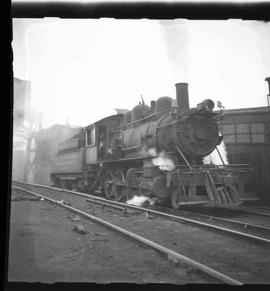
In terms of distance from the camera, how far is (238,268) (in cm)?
352

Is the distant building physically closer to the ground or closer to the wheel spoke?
the wheel spoke

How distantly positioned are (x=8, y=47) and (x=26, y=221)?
5.35 metres

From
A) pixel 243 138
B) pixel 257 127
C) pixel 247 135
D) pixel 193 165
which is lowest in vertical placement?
pixel 193 165

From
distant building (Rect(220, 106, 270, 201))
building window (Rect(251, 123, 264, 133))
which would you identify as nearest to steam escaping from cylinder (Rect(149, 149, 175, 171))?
distant building (Rect(220, 106, 270, 201))

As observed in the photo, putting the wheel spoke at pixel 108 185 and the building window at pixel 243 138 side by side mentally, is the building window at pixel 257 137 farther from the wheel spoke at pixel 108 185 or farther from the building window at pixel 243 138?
the wheel spoke at pixel 108 185

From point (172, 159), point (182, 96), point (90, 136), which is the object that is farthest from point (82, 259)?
point (90, 136)

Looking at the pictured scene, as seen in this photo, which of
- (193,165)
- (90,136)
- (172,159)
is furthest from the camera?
(90,136)

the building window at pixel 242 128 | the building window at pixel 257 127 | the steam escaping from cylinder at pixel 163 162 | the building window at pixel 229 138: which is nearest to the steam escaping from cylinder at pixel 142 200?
the steam escaping from cylinder at pixel 163 162

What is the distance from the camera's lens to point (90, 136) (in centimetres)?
1322

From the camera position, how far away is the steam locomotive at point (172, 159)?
25.7ft

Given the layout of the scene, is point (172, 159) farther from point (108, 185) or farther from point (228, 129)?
point (228, 129)

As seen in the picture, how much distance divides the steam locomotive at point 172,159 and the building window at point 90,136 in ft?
3.30

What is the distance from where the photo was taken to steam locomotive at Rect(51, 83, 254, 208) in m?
7.83

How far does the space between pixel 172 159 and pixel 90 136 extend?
5524 millimetres
